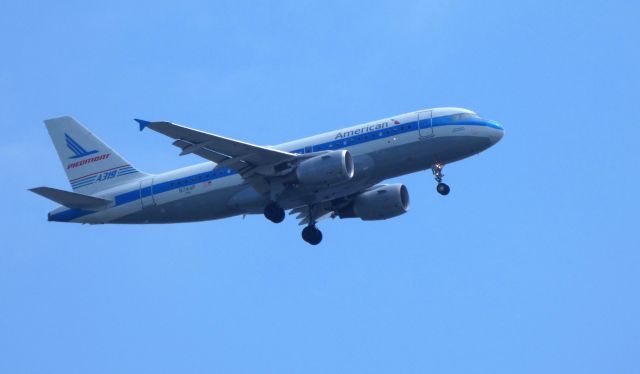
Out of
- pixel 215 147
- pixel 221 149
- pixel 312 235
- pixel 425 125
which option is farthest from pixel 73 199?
pixel 425 125

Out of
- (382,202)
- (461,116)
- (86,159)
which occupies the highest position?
(86,159)

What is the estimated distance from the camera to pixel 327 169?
5022 cm

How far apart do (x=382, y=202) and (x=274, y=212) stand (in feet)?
20.5

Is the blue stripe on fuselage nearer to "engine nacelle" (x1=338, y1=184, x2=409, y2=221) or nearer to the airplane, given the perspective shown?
the airplane

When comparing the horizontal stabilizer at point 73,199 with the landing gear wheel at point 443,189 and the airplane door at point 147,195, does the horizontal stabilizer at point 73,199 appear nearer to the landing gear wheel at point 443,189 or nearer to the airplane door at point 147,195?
the airplane door at point 147,195

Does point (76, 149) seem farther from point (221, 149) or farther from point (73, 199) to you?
point (221, 149)

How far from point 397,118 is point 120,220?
14.1 metres

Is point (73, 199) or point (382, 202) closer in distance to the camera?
point (73, 199)

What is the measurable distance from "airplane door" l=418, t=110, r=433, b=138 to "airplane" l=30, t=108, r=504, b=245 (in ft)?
0.17

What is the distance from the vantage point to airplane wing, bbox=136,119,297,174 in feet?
161

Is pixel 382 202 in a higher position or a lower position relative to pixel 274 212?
higher

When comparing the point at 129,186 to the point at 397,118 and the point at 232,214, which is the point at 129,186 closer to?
the point at 232,214

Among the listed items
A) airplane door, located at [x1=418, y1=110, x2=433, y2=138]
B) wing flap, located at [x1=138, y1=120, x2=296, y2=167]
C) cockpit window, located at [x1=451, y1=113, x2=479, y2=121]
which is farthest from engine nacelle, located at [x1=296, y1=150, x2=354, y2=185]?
cockpit window, located at [x1=451, y1=113, x2=479, y2=121]

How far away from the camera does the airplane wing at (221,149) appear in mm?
48938
